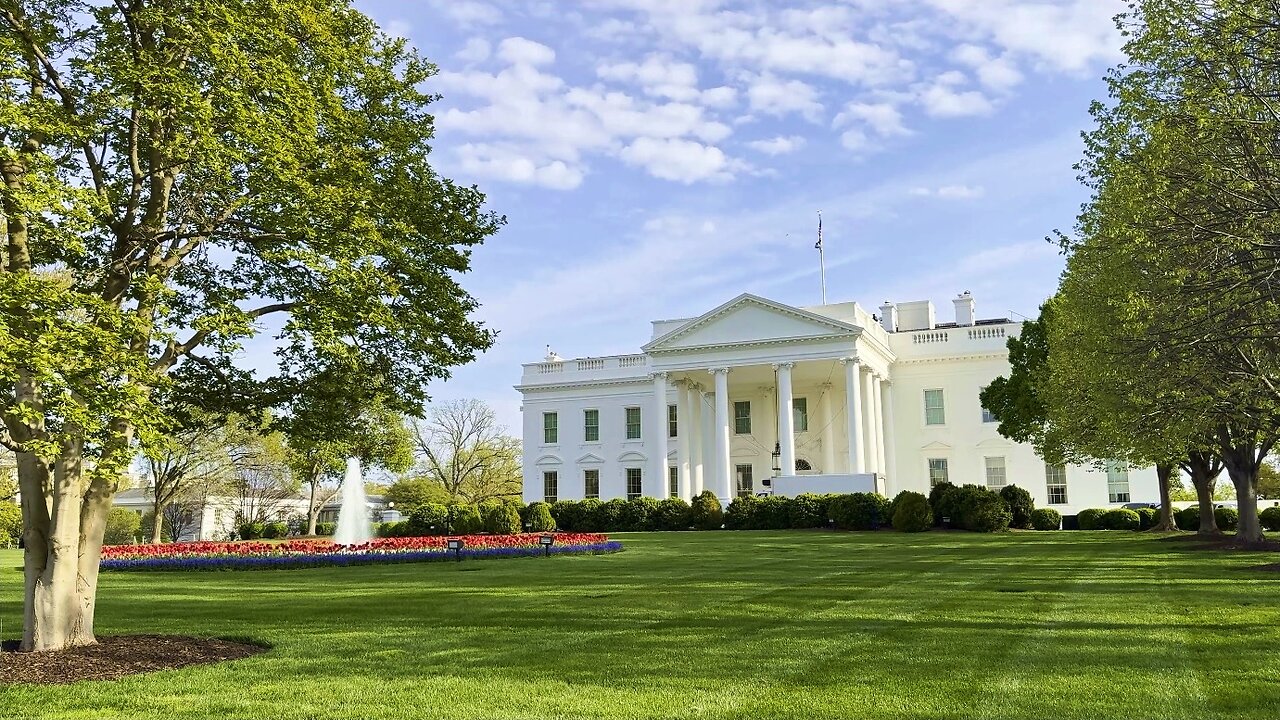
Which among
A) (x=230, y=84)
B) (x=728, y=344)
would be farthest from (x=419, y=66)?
(x=728, y=344)

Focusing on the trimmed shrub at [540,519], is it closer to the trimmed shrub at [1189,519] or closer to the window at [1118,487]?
the trimmed shrub at [1189,519]

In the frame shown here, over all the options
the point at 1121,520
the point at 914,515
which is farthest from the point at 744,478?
the point at 914,515

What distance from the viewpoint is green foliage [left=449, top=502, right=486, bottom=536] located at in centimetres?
3631

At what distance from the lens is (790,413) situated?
44219 mm

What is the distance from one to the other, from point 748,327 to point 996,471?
14.7m

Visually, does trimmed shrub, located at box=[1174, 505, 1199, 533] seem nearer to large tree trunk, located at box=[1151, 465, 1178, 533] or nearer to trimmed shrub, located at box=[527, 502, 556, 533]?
large tree trunk, located at box=[1151, 465, 1178, 533]

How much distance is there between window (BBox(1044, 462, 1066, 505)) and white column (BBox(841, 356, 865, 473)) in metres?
10.5

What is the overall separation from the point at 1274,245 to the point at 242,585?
16.4m

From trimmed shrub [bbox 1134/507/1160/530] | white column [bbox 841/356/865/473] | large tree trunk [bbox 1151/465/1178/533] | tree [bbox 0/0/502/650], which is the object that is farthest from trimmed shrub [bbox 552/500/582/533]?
tree [bbox 0/0/502/650]

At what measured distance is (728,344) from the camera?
4616 cm

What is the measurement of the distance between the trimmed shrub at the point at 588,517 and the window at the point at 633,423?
42.3ft

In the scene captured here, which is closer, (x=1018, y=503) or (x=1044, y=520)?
(x=1018, y=503)

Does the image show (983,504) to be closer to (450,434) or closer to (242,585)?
(242,585)

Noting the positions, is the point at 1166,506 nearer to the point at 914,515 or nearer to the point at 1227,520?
the point at 1227,520
